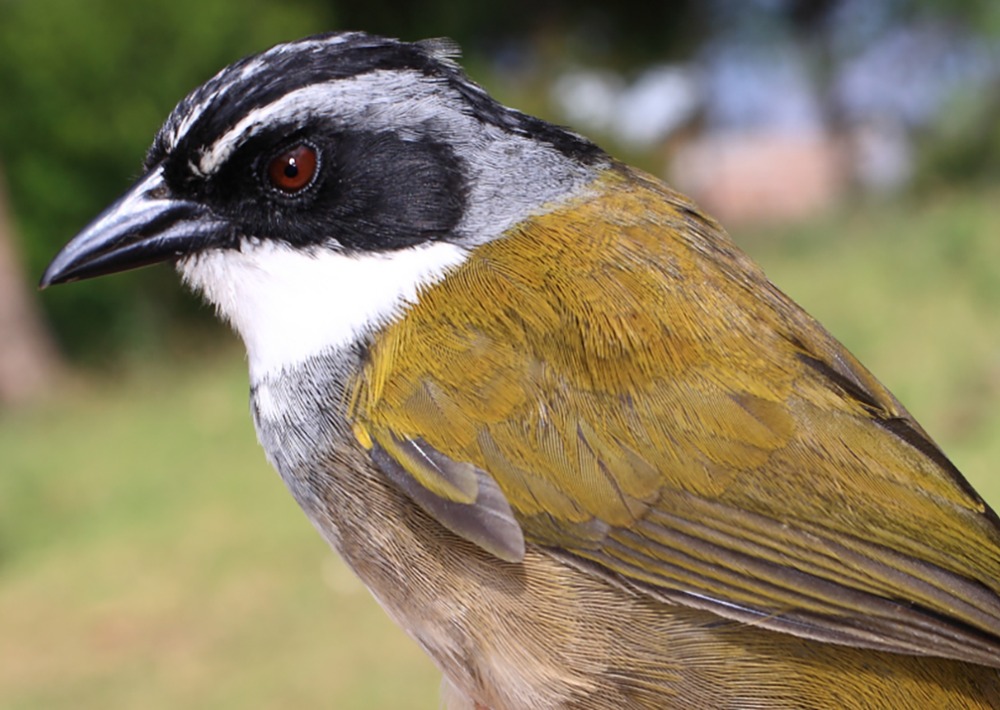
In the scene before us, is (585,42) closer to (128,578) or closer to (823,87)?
(823,87)

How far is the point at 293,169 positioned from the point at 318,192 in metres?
0.07

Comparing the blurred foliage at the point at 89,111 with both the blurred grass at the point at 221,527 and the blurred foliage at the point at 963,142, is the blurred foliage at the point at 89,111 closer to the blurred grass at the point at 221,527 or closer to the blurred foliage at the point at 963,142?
the blurred grass at the point at 221,527

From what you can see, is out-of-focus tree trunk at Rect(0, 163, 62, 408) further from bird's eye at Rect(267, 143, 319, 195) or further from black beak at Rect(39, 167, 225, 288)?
bird's eye at Rect(267, 143, 319, 195)

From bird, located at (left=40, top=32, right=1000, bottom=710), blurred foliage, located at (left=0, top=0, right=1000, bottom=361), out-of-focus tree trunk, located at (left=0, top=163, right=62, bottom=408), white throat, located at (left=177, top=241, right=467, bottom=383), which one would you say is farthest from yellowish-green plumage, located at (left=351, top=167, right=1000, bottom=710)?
blurred foliage, located at (left=0, top=0, right=1000, bottom=361)

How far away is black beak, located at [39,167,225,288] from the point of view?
94.1 inches

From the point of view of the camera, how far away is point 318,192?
2.33 meters

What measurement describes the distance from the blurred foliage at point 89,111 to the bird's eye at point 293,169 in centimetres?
1307

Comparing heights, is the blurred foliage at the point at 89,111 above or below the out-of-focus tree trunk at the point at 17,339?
above

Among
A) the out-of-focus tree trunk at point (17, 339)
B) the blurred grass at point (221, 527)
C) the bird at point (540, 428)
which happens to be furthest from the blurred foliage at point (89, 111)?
the bird at point (540, 428)

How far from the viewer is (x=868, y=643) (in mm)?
2150

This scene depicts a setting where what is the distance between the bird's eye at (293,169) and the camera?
7.54 feet

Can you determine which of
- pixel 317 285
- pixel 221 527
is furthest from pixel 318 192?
pixel 221 527

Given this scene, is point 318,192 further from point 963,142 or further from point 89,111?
point 963,142

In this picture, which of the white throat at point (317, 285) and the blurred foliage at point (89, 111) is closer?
the white throat at point (317, 285)
